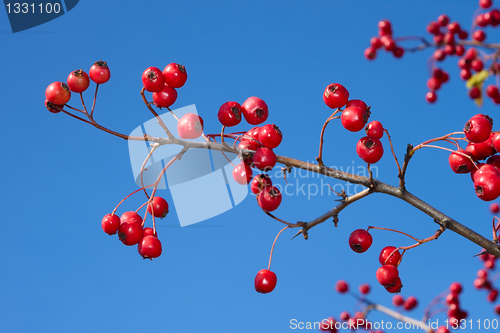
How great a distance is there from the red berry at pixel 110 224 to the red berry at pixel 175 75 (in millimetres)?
1157

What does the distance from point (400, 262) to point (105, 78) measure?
110 inches

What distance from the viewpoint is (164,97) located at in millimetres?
3209

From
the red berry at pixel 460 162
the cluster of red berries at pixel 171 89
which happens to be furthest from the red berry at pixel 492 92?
the cluster of red berries at pixel 171 89

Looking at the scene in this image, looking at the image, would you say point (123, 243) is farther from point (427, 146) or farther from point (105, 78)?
point (427, 146)

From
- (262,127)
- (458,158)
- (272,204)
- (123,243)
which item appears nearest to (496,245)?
(458,158)

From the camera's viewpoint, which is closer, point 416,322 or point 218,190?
point 218,190

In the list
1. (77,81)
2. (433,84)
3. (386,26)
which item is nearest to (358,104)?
(77,81)

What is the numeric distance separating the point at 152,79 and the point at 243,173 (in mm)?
976

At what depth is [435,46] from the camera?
15.0 ft

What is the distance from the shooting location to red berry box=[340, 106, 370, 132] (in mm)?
3001

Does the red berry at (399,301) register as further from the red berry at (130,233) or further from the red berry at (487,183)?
the red berry at (130,233)

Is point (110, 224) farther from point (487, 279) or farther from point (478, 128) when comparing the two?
point (487, 279)

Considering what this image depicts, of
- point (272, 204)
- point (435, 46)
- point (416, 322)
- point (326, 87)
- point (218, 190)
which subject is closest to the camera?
point (272, 204)

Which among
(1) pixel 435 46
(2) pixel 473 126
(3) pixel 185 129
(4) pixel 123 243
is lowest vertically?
(4) pixel 123 243
